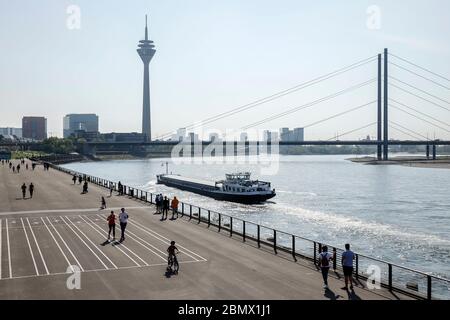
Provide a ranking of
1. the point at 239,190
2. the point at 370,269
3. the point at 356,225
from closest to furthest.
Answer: the point at 370,269, the point at 356,225, the point at 239,190

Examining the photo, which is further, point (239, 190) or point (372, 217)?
point (239, 190)

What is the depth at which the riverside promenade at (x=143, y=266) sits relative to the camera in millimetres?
15605

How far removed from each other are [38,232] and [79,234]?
99.4 inches

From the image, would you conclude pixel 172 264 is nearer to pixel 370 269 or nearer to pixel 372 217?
pixel 370 269

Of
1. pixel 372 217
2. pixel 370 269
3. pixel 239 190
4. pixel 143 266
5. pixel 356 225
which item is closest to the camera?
pixel 143 266

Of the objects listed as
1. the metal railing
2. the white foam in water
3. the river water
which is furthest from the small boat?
the metal railing

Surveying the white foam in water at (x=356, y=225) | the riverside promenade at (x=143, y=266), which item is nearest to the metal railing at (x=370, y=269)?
the riverside promenade at (x=143, y=266)

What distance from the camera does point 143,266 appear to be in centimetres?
1912

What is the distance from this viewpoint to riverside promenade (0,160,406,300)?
614 inches
